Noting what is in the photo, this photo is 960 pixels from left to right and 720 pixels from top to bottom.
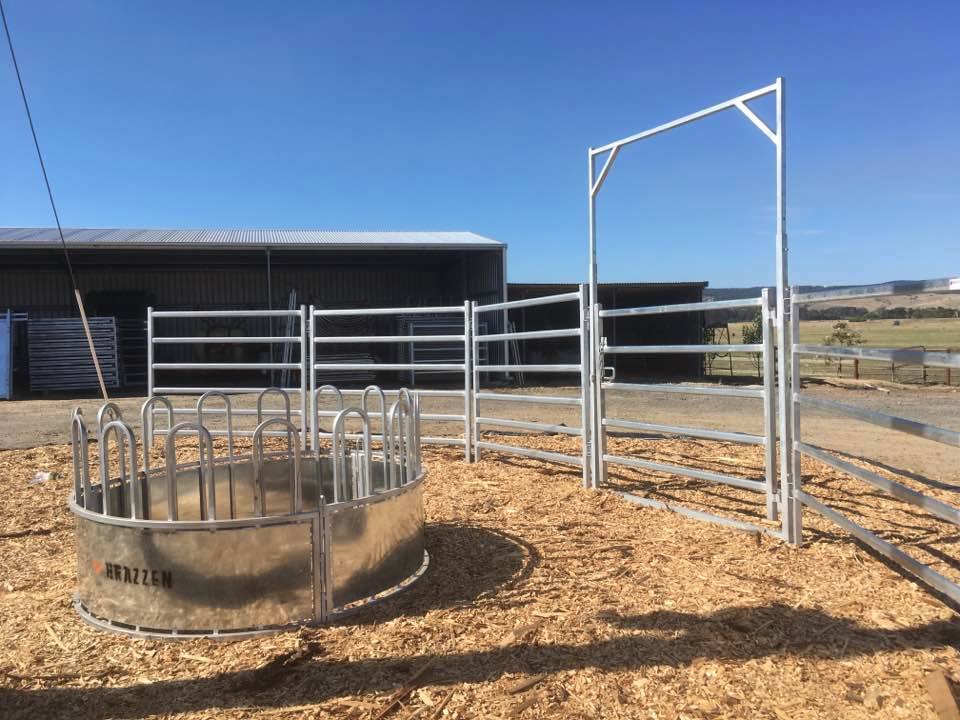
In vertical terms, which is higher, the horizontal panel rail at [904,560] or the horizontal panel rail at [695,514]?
the horizontal panel rail at [904,560]

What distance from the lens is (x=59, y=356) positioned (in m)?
20.2

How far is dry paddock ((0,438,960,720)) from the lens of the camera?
2904mm

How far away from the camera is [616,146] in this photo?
6395 mm

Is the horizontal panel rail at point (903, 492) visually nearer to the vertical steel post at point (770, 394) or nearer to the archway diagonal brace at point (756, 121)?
the vertical steel post at point (770, 394)

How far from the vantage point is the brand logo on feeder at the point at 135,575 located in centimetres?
363

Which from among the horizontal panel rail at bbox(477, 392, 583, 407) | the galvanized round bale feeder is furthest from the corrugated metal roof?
the galvanized round bale feeder

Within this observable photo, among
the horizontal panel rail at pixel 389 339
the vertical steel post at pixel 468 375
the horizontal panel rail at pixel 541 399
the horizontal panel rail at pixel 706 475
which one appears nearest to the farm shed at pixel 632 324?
the horizontal panel rail at pixel 389 339

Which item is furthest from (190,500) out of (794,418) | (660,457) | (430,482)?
(660,457)

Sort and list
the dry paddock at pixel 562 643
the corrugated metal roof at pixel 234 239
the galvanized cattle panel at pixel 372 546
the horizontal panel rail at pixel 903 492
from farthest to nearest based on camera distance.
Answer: the corrugated metal roof at pixel 234 239, the galvanized cattle panel at pixel 372 546, the horizontal panel rail at pixel 903 492, the dry paddock at pixel 562 643

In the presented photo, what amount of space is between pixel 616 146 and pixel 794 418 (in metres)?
2.95

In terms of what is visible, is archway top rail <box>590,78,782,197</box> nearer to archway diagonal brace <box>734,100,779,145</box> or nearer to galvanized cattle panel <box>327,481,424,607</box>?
archway diagonal brace <box>734,100,779,145</box>

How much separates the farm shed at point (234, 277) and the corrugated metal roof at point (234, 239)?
2.3 inches

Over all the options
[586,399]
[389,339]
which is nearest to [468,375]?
[389,339]

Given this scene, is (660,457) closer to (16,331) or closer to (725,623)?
(725,623)
